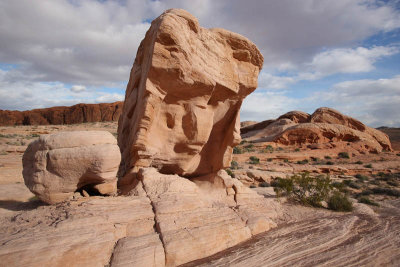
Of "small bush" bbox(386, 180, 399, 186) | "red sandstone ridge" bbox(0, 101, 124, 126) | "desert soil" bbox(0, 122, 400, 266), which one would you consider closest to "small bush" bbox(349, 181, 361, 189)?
"small bush" bbox(386, 180, 399, 186)

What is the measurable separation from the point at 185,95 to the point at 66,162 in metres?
3.43

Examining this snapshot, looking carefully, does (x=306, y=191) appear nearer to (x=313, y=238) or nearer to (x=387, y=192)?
(x=313, y=238)

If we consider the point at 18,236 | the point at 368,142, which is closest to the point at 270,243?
the point at 18,236

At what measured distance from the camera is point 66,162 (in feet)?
15.7

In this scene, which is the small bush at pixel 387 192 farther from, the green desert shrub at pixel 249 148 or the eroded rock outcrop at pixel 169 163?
the green desert shrub at pixel 249 148

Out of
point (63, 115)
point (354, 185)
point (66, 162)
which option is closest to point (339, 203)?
point (66, 162)

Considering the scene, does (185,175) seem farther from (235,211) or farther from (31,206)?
(31,206)

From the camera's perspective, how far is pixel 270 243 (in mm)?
5281

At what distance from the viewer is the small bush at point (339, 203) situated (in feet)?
26.8

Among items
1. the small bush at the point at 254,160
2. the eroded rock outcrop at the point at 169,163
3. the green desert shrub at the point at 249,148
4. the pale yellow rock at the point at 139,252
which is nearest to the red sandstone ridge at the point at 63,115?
the green desert shrub at the point at 249,148

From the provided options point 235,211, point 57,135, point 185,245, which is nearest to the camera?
point 185,245

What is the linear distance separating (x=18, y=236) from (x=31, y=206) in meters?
2.11

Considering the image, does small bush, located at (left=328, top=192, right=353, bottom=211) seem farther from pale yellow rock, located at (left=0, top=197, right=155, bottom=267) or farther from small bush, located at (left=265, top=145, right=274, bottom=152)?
small bush, located at (left=265, top=145, right=274, bottom=152)

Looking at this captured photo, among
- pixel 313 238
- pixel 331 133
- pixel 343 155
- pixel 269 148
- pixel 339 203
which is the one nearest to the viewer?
pixel 313 238
